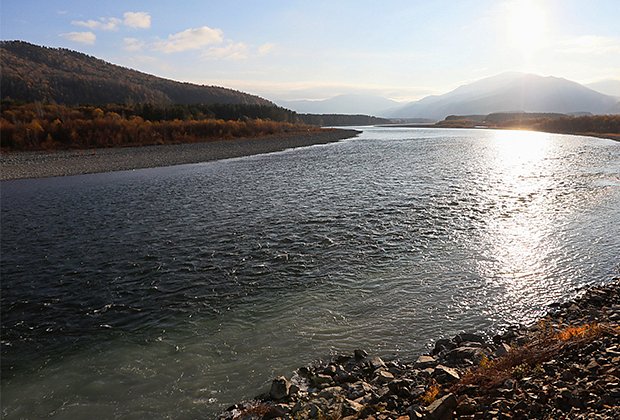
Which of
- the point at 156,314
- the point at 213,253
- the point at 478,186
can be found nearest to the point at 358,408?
the point at 156,314

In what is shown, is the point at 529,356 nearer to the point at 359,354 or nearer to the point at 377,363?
the point at 377,363

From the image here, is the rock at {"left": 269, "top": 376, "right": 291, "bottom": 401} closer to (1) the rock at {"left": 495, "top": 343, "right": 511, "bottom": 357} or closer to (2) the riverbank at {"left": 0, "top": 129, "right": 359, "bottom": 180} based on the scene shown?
(1) the rock at {"left": 495, "top": 343, "right": 511, "bottom": 357}

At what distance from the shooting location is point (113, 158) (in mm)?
51875

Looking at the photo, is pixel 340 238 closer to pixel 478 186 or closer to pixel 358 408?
pixel 358 408

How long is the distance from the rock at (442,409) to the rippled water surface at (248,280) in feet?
9.46

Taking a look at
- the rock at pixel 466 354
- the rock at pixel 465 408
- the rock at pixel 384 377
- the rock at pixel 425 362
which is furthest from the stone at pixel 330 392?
the rock at pixel 466 354

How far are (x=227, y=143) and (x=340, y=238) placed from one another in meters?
62.3

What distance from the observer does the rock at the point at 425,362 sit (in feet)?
25.5

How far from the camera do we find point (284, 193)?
92.6ft

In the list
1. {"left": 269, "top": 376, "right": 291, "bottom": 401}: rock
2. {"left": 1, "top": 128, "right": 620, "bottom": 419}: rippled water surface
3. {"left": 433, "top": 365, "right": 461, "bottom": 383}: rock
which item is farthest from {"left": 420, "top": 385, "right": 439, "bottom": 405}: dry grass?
{"left": 269, "top": 376, "right": 291, "bottom": 401}: rock

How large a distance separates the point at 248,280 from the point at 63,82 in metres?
173

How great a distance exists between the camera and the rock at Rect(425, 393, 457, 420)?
548 centimetres

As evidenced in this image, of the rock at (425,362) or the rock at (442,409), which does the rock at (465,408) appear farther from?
the rock at (425,362)

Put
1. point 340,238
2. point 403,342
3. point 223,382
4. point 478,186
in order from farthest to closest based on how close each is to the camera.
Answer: point 478,186, point 340,238, point 403,342, point 223,382
